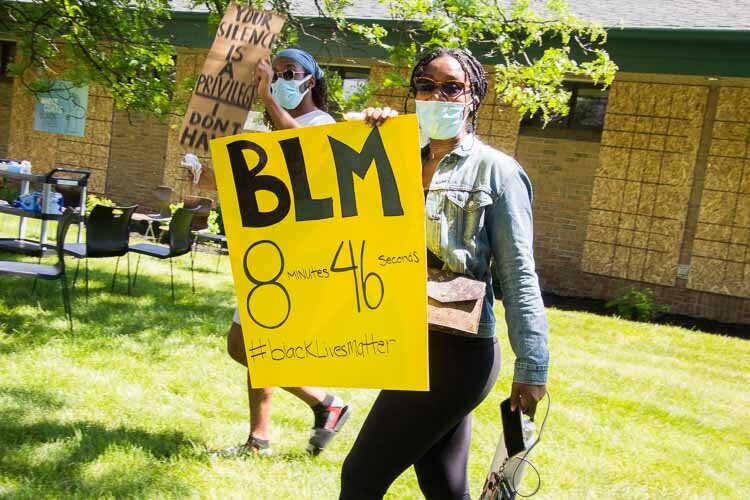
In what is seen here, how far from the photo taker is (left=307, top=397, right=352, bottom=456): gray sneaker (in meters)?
4.26

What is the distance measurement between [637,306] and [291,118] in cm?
895

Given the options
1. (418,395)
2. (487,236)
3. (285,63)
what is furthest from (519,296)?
(285,63)

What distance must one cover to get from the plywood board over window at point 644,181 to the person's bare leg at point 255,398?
9140 millimetres

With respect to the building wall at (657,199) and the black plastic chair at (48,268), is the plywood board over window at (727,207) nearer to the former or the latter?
the building wall at (657,199)

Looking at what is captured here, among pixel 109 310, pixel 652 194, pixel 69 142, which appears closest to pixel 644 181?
pixel 652 194

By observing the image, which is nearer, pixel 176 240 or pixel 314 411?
pixel 314 411

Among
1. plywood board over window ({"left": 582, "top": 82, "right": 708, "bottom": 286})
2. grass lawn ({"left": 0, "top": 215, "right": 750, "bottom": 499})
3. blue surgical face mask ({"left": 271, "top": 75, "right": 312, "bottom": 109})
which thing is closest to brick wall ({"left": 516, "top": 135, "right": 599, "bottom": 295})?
plywood board over window ({"left": 582, "top": 82, "right": 708, "bottom": 286})

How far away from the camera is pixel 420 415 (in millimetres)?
2428

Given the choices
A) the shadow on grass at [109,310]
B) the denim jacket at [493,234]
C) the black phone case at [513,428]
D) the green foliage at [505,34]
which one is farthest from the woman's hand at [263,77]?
the green foliage at [505,34]

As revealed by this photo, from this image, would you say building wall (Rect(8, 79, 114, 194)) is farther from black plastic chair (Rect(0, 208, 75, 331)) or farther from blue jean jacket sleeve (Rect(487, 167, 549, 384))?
blue jean jacket sleeve (Rect(487, 167, 549, 384))

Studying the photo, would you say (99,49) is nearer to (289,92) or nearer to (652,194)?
(289,92)

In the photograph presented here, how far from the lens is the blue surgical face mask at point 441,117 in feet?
8.32

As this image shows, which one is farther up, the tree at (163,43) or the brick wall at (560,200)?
the tree at (163,43)

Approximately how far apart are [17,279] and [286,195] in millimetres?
7022
